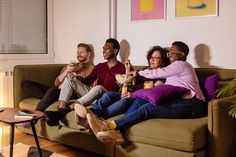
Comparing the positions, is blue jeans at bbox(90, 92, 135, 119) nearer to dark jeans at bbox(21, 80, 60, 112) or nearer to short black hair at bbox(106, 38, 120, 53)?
dark jeans at bbox(21, 80, 60, 112)

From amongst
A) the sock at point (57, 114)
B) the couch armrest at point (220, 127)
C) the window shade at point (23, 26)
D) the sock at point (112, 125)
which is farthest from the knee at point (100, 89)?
the window shade at point (23, 26)

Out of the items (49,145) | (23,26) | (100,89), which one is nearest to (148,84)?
(100,89)

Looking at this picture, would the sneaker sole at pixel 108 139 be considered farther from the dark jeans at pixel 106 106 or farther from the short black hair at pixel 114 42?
the short black hair at pixel 114 42

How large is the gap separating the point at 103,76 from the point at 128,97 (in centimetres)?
74

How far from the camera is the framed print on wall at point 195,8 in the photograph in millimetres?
3202

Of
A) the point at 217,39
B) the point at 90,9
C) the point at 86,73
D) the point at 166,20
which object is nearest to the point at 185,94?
the point at 217,39

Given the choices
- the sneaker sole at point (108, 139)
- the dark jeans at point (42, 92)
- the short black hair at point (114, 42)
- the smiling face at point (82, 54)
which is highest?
the short black hair at point (114, 42)

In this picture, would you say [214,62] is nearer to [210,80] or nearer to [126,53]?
[210,80]

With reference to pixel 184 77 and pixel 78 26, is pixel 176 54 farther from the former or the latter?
pixel 78 26

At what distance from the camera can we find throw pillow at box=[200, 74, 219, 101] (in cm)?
283

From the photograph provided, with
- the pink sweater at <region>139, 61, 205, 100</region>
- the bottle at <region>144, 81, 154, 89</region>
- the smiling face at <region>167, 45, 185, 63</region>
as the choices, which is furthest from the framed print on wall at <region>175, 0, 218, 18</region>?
the bottle at <region>144, 81, 154, 89</region>

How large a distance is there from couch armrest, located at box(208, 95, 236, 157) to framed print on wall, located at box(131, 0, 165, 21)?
58.0 inches

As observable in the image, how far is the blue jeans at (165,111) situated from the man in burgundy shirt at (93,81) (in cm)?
65

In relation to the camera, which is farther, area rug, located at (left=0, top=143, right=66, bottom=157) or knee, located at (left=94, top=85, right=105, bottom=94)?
knee, located at (left=94, top=85, right=105, bottom=94)
